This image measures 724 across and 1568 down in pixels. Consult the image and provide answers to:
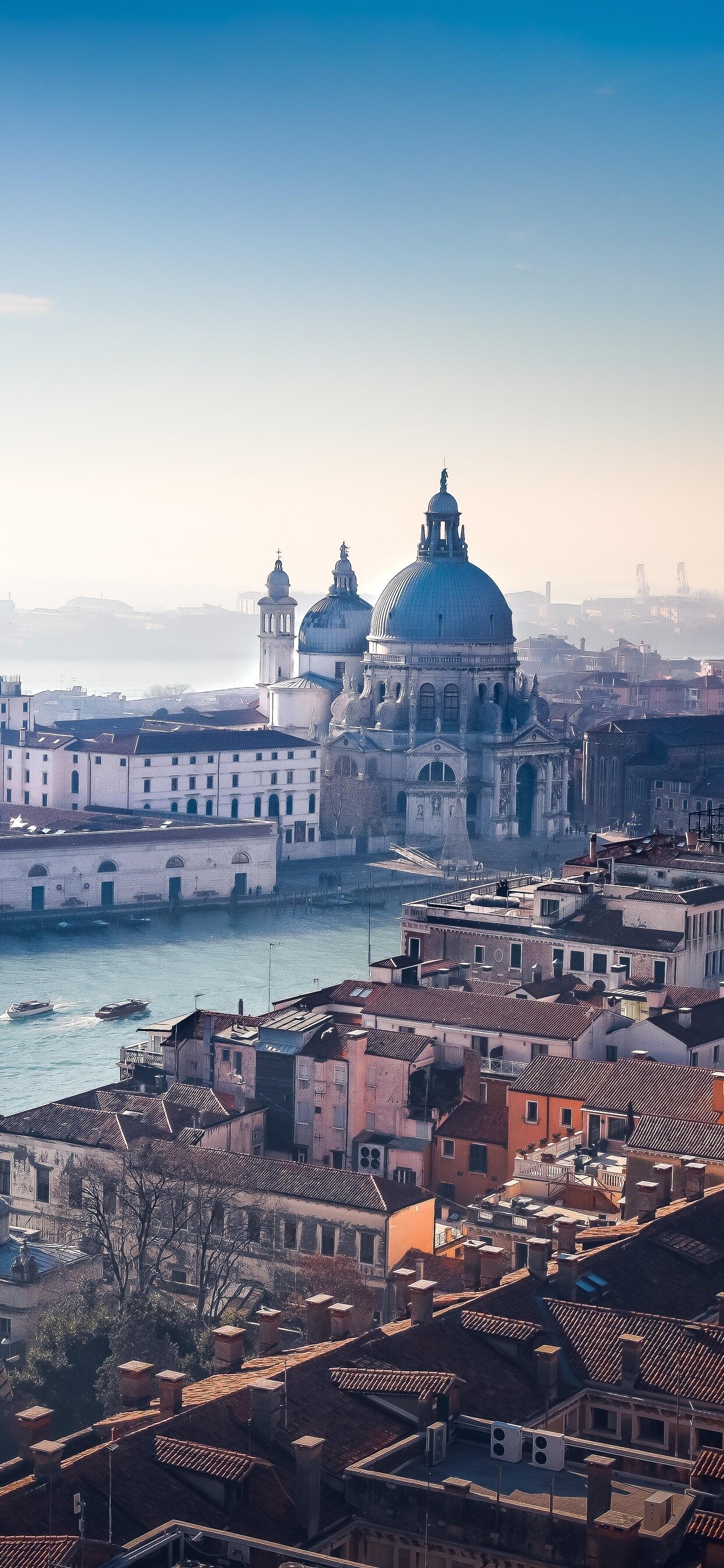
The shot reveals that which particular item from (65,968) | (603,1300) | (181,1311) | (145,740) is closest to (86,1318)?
(181,1311)

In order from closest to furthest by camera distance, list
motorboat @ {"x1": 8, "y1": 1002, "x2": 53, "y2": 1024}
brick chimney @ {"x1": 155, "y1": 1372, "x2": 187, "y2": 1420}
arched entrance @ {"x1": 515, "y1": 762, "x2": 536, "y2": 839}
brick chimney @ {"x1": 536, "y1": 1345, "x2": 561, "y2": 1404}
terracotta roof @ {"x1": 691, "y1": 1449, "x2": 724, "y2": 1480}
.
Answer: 1. terracotta roof @ {"x1": 691, "y1": 1449, "x2": 724, "y2": 1480}
2. brick chimney @ {"x1": 155, "y1": 1372, "x2": 187, "y2": 1420}
3. brick chimney @ {"x1": 536, "y1": 1345, "x2": 561, "y2": 1404}
4. motorboat @ {"x1": 8, "y1": 1002, "x2": 53, "y2": 1024}
5. arched entrance @ {"x1": 515, "y1": 762, "x2": 536, "y2": 839}

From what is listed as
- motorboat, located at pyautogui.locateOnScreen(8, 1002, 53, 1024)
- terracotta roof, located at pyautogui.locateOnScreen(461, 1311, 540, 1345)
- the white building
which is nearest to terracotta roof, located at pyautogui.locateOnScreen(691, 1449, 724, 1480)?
terracotta roof, located at pyautogui.locateOnScreen(461, 1311, 540, 1345)

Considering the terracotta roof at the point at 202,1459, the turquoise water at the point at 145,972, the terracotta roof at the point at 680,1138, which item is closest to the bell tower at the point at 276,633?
the turquoise water at the point at 145,972

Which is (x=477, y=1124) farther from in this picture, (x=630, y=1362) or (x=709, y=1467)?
(x=709, y=1467)

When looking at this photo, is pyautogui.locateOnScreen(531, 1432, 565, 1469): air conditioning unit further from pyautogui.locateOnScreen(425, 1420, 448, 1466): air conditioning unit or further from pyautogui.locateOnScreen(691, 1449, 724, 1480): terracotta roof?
pyautogui.locateOnScreen(691, 1449, 724, 1480): terracotta roof

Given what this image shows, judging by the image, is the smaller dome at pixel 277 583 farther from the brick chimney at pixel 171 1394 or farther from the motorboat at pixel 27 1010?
the brick chimney at pixel 171 1394

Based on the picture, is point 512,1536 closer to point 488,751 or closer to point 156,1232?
point 156,1232
